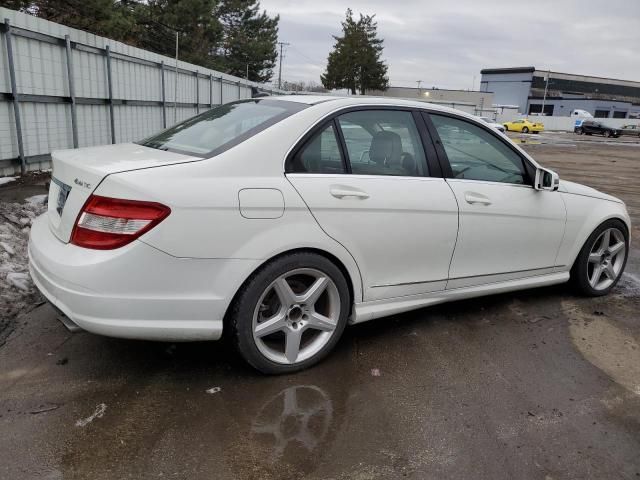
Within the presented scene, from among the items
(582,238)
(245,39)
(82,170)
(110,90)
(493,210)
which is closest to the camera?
(82,170)

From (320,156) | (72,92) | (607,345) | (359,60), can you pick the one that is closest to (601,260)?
(607,345)

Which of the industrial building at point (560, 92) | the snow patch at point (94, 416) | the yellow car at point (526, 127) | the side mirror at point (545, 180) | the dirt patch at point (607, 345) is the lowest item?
the yellow car at point (526, 127)

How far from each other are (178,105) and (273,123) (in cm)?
1328

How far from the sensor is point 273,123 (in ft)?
10.3

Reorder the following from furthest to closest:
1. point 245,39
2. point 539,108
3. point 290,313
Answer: point 539,108 < point 245,39 < point 290,313

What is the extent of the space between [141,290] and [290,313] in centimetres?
86

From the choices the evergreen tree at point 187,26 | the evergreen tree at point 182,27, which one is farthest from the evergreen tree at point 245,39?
the evergreen tree at point 182,27

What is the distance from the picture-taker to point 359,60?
71.4 metres

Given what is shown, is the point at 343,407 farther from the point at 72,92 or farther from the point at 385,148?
the point at 72,92

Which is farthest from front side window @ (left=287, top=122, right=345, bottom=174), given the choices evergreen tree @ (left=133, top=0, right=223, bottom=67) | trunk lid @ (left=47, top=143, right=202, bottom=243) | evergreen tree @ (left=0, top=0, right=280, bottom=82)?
evergreen tree @ (left=133, top=0, right=223, bottom=67)

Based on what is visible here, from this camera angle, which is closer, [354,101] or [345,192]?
[345,192]

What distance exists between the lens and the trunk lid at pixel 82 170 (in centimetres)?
278

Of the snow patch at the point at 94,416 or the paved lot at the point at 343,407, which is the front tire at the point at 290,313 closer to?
the paved lot at the point at 343,407

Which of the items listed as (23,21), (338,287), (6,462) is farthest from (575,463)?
(23,21)
